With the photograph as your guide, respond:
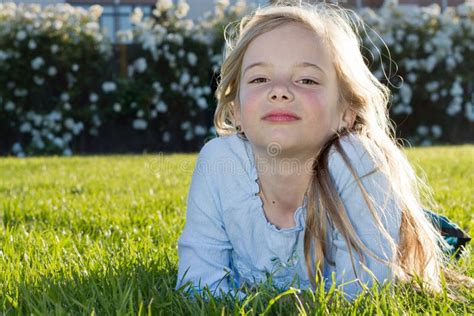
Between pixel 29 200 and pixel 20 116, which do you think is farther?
pixel 20 116

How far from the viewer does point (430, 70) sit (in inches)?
A: 367

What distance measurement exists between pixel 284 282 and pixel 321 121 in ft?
1.57

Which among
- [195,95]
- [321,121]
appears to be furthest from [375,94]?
[195,95]

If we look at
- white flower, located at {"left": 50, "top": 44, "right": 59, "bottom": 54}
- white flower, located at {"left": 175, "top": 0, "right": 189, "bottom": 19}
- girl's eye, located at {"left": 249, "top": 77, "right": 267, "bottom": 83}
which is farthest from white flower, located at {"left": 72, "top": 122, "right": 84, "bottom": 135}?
girl's eye, located at {"left": 249, "top": 77, "right": 267, "bottom": 83}

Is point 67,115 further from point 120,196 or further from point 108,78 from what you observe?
point 120,196

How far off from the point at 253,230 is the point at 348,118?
0.44 meters

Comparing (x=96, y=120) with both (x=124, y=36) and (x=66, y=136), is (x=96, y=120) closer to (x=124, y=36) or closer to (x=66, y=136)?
(x=66, y=136)

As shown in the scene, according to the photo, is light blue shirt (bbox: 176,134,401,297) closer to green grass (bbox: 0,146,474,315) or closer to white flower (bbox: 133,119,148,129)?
green grass (bbox: 0,146,474,315)

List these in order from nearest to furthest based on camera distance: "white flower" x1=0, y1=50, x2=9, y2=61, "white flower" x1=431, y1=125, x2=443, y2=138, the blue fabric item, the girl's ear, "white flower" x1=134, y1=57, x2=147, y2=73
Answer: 1. the girl's ear
2. the blue fabric item
3. "white flower" x1=0, y1=50, x2=9, y2=61
4. "white flower" x1=134, y1=57, x2=147, y2=73
5. "white flower" x1=431, y1=125, x2=443, y2=138

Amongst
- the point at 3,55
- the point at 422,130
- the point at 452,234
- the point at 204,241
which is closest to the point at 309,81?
the point at 204,241

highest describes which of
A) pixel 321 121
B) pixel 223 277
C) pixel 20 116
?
pixel 321 121

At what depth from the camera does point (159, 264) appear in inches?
89.7

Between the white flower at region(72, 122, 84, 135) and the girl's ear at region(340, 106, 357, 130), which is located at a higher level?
Result: the girl's ear at region(340, 106, 357, 130)

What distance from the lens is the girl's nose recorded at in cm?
199
